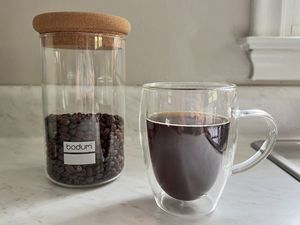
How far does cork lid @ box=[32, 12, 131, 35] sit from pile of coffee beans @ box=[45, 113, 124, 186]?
4.8 inches

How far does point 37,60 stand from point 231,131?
0.44 meters

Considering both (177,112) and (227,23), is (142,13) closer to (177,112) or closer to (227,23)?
(227,23)

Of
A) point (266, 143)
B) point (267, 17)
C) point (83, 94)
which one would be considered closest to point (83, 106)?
point (83, 94)

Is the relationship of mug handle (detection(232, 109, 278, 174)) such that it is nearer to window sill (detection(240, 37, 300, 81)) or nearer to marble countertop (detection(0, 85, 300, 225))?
marble countertop (detection(0, 85, 300, 225))

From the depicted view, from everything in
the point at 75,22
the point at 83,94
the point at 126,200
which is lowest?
the point at 126,200

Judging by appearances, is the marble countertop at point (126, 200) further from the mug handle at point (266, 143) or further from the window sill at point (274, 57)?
the window sill at point (274, 57)

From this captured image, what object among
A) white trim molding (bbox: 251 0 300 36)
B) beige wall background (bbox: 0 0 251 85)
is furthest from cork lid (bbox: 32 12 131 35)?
white trim molding (bbox: 251 0 300 36)

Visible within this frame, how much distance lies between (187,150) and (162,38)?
38 cm

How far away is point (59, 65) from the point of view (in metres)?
0.59

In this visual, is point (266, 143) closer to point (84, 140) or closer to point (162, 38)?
point (84, 140)

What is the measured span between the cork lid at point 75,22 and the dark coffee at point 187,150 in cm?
13

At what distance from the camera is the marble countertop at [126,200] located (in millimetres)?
404

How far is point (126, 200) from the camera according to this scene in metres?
0.46

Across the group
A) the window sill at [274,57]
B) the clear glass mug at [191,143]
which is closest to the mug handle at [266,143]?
the clear glass mug at [191,143]
